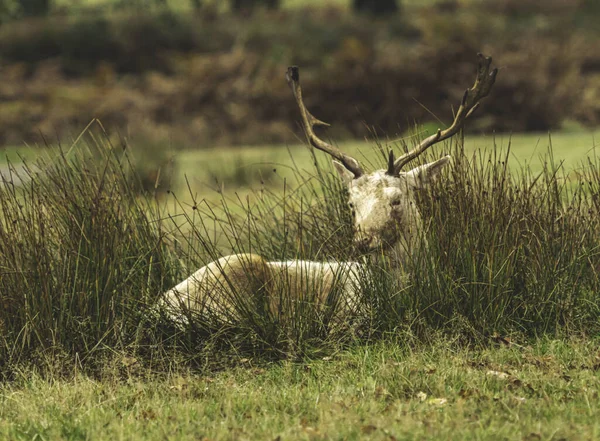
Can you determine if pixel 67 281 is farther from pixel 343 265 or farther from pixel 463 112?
pixel 463 112

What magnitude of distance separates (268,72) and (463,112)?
20.9 metres

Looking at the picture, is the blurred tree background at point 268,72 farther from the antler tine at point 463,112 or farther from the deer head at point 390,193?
the deer head at point 390,193

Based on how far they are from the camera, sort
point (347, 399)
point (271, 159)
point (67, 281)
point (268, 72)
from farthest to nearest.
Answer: point (268, 72) < point (271, 159) < point (67, 281) < point (347, 399)

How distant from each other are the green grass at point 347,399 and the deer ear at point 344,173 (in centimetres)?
120

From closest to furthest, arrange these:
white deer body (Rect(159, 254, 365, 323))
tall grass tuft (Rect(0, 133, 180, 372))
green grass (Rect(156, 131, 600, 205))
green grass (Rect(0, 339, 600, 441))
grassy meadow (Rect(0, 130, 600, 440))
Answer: green grass (Rect(0, 339, 600, 441)) < grassy meadow (Rect(0, 130, 600, 440)) < tall grass tuft (Rect(0, 133, 180, 372)) < white deer body (Rect(159, 254, 365, 323)) < green grass (Rect(156, 131, 600, 205))

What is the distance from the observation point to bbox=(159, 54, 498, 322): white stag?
21.5 ft

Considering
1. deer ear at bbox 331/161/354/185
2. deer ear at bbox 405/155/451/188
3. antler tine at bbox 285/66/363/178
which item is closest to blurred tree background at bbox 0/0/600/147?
antler tine at bbox 285/66/363/178

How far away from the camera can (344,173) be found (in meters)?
6.98

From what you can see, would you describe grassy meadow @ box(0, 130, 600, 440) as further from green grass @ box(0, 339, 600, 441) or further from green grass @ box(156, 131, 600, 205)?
green grass @ box(156, 131, 600, 205)

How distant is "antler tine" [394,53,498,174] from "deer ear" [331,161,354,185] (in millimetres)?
319

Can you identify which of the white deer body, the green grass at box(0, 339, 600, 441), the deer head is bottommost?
the green grass at box(0, 339, 600, 441)

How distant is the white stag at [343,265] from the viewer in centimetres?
656

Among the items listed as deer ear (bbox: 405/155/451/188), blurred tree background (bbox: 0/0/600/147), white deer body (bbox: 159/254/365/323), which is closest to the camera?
white deer body (bbox: 159/254/365/323)

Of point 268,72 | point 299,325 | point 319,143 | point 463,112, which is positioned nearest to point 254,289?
point 299,325
